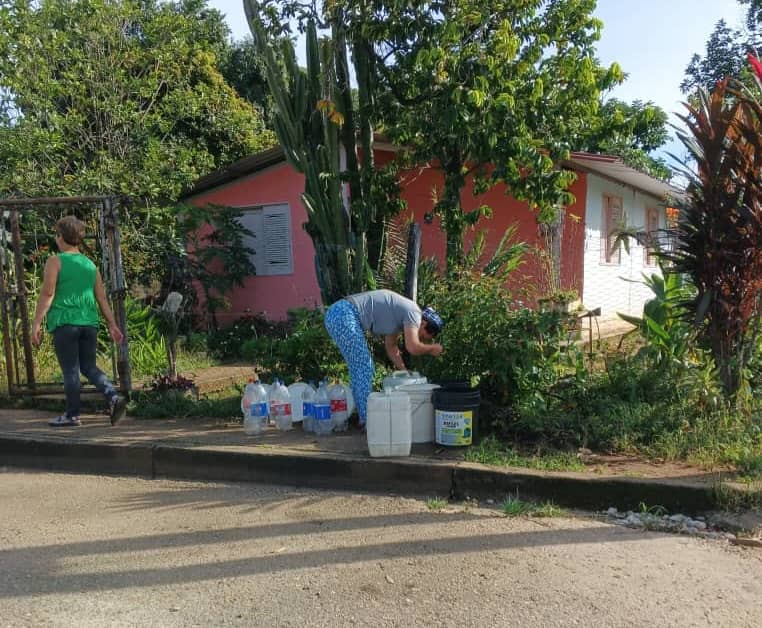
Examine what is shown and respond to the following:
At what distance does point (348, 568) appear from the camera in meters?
3.48

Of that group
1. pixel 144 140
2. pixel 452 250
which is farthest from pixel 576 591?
pixel 144 140

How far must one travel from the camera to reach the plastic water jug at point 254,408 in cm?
557

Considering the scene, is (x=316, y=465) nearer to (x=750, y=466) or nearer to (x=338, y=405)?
(x=338, y=405)

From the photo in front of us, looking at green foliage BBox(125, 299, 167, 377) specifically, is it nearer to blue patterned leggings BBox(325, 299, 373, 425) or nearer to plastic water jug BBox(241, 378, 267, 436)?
plastic water jug BBox(241, 378, 267, 436)

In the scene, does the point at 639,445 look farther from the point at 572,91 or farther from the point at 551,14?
the point at 551,14

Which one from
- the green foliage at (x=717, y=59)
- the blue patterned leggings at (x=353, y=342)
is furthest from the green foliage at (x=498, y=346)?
the green foliage at (x=717, y=59)

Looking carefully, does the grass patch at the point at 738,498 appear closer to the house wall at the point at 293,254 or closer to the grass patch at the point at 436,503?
the grass patch at the point at 436,503

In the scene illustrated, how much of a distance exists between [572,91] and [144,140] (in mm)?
7619

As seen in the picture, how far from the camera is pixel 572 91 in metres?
6.63

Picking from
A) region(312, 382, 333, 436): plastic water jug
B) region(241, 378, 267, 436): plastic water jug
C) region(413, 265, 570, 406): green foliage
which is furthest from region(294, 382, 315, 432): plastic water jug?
region(413, 265, 570, 406): green foliage

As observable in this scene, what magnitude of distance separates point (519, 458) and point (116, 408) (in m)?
3.60

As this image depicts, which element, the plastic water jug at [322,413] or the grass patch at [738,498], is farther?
the plastic water jug at [322,413]

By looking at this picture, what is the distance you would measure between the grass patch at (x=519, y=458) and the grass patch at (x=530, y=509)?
29 centimetres

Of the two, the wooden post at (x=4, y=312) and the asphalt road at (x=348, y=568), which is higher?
the wooden post at (x=4, y=312)
